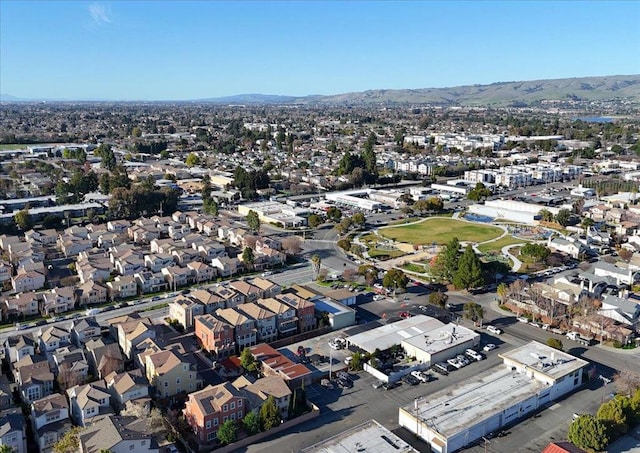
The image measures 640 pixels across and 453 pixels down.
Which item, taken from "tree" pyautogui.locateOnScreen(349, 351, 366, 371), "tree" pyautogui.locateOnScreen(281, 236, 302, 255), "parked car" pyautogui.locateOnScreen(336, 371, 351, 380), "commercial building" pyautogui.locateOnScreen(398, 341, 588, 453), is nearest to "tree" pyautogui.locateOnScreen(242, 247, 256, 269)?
"tree" pyautogui.locateOnScreen(281, 236, 302, 255)

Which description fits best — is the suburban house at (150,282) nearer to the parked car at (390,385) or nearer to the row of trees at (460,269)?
the parked car at (390,385)

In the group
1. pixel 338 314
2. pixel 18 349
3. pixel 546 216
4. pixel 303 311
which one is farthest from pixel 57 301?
pixel 546 216

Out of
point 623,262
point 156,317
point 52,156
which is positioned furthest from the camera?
point 52,156

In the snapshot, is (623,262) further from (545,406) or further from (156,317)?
(156,317)

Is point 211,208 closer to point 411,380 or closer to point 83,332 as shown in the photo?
point 83,332

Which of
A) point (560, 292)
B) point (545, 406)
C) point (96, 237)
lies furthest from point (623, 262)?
point (96, 237)
